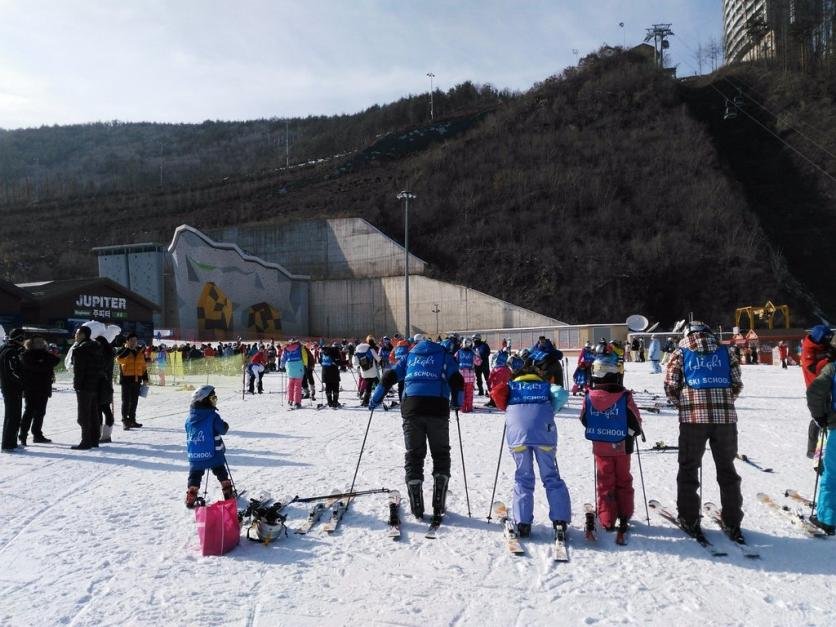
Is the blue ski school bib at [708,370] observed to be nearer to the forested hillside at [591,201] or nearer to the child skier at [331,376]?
the child skier at [331,376]

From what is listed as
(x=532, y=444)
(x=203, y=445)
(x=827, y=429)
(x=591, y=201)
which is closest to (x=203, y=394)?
(x=203, y=445)

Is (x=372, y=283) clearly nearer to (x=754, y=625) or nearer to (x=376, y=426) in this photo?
(x=376, y=426)

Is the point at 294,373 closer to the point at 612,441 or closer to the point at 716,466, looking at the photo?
the point at 612,441

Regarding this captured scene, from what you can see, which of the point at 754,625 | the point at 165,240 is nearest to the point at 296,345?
the point at 754,625

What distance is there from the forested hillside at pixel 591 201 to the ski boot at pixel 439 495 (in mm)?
41675

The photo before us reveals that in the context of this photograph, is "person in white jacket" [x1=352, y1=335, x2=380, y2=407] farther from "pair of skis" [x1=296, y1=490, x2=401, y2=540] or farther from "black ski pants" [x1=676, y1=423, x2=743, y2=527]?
"black ski pants" [x1=676, y1=423, x2=743, y2=527]

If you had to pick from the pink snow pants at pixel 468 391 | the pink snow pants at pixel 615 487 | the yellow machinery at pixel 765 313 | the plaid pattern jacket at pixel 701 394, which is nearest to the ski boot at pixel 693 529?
the pink snow pants at pixel 615 487

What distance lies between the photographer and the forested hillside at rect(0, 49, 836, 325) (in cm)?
4750

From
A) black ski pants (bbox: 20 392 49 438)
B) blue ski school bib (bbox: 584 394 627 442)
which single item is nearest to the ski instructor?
blue ski school bib (bbox: 584 394 627 442)

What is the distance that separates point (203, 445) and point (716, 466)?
4678 millimetres

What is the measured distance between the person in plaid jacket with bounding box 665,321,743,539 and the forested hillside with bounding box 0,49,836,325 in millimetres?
41774

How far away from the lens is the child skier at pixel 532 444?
512cm

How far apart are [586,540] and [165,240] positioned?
6475 cm

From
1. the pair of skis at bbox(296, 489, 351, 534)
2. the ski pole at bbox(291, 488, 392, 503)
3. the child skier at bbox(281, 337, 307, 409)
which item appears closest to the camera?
the pair of skis at bbox(296, 489, 351, 534)
